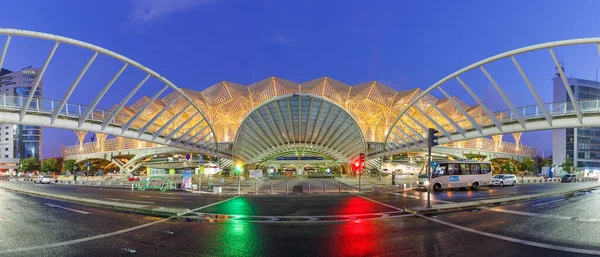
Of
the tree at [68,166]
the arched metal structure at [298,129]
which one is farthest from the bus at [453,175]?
the tree at [68,166]

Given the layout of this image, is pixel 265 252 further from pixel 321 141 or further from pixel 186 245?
pixel 321 141

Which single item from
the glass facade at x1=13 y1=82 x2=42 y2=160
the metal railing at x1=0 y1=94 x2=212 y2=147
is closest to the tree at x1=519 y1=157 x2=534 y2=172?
the metal railing at x1=0 y1=94 x2=212 y2=147

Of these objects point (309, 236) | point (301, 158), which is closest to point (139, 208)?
point (309, 236)

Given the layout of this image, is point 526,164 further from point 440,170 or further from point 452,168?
point 440,170

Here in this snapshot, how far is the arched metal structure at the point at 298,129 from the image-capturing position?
58.1 metres

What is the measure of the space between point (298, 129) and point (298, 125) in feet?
6.13

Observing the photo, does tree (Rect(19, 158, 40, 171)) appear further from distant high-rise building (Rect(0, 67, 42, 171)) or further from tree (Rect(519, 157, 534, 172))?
tree (Rect(519, 157, 534, 172))

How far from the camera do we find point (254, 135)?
219 feet

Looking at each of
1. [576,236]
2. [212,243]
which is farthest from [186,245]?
[576,236]

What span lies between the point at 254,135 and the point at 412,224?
5499cm

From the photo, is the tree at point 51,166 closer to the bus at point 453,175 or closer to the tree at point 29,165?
the tree at point 29,165

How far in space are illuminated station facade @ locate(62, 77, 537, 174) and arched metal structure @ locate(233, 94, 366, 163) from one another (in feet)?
0.57

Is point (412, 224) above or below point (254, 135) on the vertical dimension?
below

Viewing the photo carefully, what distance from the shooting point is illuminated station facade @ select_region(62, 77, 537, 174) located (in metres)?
60.9
